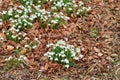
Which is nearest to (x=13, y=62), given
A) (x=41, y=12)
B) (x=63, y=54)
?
(x=63, y=54)

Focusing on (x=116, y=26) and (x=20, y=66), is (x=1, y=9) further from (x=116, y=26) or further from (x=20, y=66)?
(x=116, y=26)

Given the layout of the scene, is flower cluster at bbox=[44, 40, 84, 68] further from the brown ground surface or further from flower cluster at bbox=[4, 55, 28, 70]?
flower cluster at bbox=[4, 55, 28, 70]

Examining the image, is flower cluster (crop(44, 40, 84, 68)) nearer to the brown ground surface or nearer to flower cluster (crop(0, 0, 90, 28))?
the brown ground surface

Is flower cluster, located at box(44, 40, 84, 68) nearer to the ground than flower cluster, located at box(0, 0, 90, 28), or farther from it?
nearer to the ground

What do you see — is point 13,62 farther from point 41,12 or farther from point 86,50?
point 41,12

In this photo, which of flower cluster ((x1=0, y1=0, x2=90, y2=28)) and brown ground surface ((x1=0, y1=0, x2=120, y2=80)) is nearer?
brown ground surface ((x1=0, y1=0, x2=120, y2=80))

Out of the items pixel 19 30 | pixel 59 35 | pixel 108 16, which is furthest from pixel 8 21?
pixel 108 16

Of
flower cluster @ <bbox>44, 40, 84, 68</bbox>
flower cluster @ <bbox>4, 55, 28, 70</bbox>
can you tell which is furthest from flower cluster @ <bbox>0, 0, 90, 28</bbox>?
flower cluster @ <bbox>44, 40, 84, 68</bbox>
